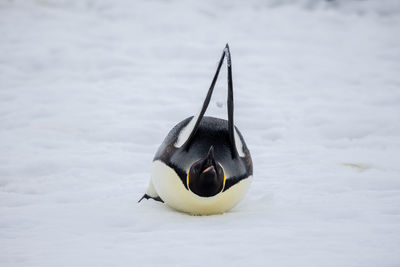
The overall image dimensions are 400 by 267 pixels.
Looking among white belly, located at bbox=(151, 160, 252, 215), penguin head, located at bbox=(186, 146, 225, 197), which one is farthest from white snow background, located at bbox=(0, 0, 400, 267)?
penguin head, located at bbox=(186, 146, 225, 197)

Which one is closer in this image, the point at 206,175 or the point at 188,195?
the point at 206,175

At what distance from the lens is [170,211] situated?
198 cm

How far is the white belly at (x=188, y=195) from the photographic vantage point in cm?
178

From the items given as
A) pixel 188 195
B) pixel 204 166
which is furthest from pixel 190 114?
pixel 204 166

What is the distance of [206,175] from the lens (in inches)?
64.1

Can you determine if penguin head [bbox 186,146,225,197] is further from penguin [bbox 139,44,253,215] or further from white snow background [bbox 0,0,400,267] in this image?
white snow background [bbox 0,0,400,267]

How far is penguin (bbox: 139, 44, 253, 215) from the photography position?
1.66 meters

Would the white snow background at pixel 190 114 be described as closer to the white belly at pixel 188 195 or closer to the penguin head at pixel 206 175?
the white belly at pixel 188 195

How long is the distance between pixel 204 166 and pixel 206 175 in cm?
4

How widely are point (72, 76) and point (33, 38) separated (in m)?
1.29

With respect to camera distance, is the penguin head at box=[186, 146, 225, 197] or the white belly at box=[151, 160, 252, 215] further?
the white belly at box=[151, 160, 252, 215]

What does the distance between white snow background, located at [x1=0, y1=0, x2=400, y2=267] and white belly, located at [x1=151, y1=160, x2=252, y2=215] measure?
0.18 feet

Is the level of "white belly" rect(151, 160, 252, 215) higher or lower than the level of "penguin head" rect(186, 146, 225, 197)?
lower

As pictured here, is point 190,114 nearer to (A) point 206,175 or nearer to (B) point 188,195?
(B) point 188,195
